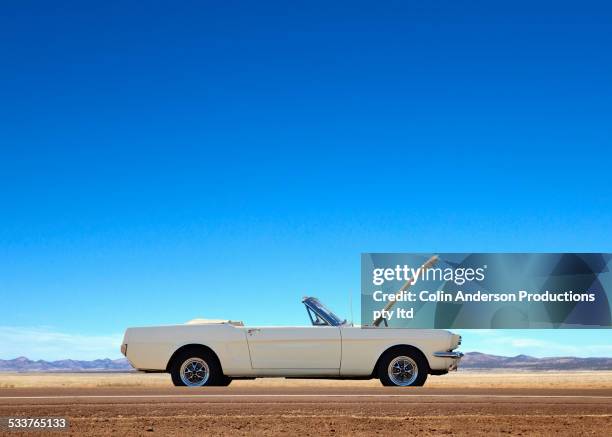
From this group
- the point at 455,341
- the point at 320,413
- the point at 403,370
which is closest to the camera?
the point at 320,413

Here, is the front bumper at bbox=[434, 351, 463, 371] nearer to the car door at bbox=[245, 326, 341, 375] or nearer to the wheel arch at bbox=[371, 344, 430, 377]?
the wheel arch at bbox=[371, 344, 430, 377]

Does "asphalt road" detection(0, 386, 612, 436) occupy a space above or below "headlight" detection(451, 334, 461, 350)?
below

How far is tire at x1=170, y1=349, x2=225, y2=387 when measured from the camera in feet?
50.8

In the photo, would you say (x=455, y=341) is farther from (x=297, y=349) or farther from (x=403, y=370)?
(x=297, y=349)

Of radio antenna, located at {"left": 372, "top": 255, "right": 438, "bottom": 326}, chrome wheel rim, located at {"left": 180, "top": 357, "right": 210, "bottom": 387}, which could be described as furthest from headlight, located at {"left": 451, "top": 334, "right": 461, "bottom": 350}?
chrome wheel rim, located at {"left": 180, "top": 357, "right": 210, "bottom": 387}

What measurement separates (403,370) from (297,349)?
200cm

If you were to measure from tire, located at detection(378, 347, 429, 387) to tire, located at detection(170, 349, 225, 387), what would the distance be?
3.09 meters

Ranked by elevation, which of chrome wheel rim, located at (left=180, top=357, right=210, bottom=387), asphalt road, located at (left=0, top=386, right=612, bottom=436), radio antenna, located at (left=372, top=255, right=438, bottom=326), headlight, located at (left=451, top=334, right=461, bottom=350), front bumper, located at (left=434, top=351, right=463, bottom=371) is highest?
radio antenna, located at (left=372, top=255, right=438, bottom=326)

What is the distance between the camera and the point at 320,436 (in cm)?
954

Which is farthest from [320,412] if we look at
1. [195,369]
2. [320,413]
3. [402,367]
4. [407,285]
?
[407,285]

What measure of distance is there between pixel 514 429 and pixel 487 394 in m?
3.52

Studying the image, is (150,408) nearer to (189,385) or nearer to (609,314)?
(189,385)

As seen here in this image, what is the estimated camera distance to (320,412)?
10.8 m

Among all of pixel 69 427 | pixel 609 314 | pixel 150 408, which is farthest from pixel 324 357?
pixel 609 314
